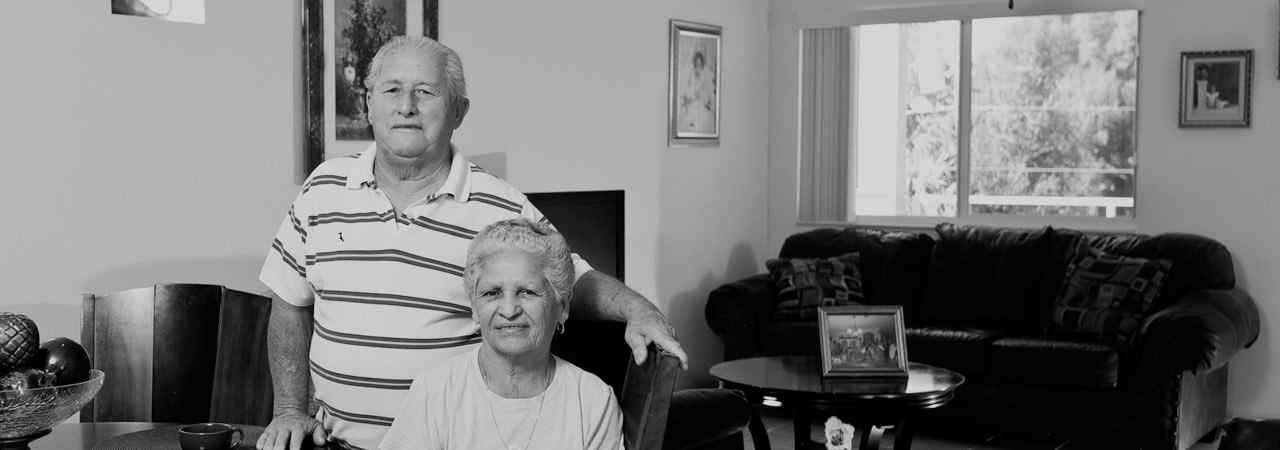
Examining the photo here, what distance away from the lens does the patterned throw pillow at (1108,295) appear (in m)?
6.24

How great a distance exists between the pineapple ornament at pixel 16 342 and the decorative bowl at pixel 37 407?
0.06 metres

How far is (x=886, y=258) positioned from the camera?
7.22 meters

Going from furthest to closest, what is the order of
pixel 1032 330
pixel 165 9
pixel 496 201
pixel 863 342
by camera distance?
pixel 1032 330
pixel 863 342
pixel 165 9
pixel 496 201

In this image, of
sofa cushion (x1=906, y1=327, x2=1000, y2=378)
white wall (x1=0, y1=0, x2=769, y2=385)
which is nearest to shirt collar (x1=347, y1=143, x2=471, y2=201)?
white wall (x1=0, y1=0, x2=769, y2=385)

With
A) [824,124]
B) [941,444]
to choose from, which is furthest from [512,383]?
[824,124]

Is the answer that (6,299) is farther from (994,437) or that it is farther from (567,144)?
(994,437)

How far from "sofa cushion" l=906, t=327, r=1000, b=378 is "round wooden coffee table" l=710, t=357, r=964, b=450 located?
1103mm

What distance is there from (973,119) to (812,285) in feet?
4.77

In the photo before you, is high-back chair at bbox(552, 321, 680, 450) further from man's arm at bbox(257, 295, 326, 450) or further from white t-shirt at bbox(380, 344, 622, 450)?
man's arm at bbox(257, 295, 326, 450)

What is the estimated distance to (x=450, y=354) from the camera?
2566 millimetres

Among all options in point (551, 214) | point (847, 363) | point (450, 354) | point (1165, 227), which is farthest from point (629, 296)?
point (1165, 227)

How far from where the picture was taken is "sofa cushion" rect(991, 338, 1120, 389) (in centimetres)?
602

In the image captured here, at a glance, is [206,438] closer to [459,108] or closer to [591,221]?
[459,108]

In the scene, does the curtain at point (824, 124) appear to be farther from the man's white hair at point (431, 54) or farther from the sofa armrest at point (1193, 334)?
the man's white hair at point (431, 54)
